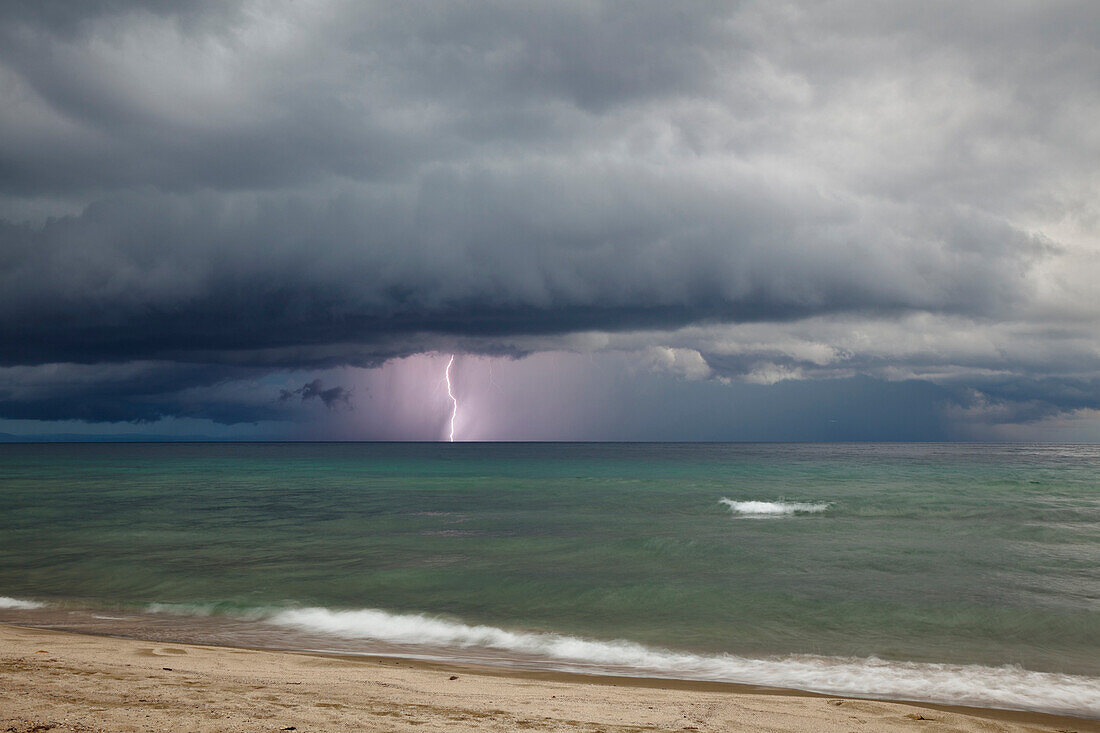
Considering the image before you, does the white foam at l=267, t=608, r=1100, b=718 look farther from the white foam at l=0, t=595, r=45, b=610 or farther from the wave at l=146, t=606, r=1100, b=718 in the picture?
the white foam at l=0, t=595, r=45, b=610

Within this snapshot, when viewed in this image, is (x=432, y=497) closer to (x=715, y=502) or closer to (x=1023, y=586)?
(x=715, y=502)

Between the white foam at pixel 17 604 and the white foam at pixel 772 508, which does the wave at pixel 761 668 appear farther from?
the white foam at pixel 772 508

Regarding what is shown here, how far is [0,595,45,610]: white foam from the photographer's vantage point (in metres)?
16.5

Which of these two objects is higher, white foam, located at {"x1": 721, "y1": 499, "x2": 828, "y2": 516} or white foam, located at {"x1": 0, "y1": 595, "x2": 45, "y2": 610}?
white foam, located at {"x1": 0, "y1": 595, "x2": 45, "y2": 610}

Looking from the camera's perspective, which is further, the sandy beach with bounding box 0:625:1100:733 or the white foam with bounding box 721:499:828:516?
the white foam with bounding box 721:499:828:516

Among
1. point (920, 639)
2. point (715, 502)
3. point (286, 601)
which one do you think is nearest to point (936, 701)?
point (920, 639)

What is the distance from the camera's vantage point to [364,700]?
26.5 feet

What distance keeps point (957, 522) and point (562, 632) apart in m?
29.6

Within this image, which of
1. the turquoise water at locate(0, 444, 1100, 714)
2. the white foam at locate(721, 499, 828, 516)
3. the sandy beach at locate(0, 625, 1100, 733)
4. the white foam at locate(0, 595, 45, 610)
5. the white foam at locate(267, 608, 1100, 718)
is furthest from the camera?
the white foam at locate(721, 499, 828, 516)

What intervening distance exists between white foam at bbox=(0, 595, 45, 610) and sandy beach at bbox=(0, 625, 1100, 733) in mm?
6423

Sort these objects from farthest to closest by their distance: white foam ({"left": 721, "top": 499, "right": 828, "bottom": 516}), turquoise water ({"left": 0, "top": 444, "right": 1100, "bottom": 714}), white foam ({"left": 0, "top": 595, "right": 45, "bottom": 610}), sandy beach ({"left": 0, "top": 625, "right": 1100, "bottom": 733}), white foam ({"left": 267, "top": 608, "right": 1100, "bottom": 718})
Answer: white foam ({"left": 721, "top": 499, "right": 828, "bottom": 516})
white foam ({"left": 0, "top": 595, "right": 45, "bottom": 610})
turquoise water ({"left": 0, "top": 444, "right": 1100, "bottom": 714})
white foam ({"left": 267, "top": 608, "right": 1100, "bottom": 718})
sandy beach ({"left": 0, "top": 625, "right": 1100, "bottom": 733})

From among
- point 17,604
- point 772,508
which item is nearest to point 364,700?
point 17,604

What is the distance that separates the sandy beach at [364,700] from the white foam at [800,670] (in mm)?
748

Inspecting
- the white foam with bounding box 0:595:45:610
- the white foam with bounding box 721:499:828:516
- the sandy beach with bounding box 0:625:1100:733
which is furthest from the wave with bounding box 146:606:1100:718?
the white foam with bounding box 721:499:828:516
